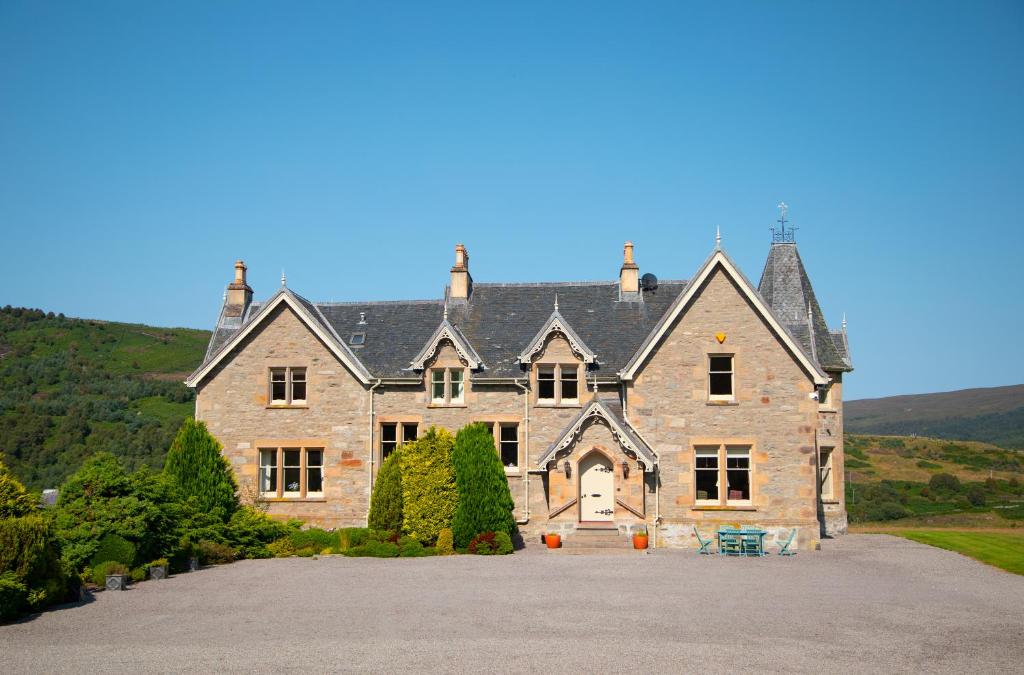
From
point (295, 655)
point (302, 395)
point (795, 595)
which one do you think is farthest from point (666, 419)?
point (295, 655)

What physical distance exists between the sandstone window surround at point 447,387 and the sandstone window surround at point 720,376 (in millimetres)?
8851

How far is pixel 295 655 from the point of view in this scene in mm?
15422

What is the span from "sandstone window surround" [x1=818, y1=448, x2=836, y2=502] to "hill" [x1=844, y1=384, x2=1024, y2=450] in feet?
285

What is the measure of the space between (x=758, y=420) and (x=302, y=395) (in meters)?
16.5

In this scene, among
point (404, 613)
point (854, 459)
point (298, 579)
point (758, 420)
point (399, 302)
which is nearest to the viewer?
point (404, 613)

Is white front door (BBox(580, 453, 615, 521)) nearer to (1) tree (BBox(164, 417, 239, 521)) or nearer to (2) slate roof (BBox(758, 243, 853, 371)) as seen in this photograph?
(2) slate roof (BBox(758, 243, 853, 371))

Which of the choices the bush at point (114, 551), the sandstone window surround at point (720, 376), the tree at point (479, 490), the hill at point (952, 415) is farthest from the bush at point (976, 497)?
the hill at point (952, 415)

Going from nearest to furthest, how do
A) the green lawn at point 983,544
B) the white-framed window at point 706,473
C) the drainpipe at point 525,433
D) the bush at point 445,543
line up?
1. the green lawn at point 983,544
2. the bush at point 445,543
3. the white-framed window at point 706,473
4. the drainpipe at point 525,433

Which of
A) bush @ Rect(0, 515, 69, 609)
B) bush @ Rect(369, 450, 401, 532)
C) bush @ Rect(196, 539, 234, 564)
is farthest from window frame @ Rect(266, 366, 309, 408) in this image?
bush @ Rect(0, 515, 69, 609)

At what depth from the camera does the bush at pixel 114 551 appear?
23.0 m

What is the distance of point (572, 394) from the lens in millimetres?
34125

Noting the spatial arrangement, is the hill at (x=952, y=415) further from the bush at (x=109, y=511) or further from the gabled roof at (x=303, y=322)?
the bush at (x=109, y=511)

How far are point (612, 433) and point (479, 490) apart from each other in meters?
4.86

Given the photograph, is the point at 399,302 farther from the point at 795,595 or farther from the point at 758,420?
the point at 795,595
